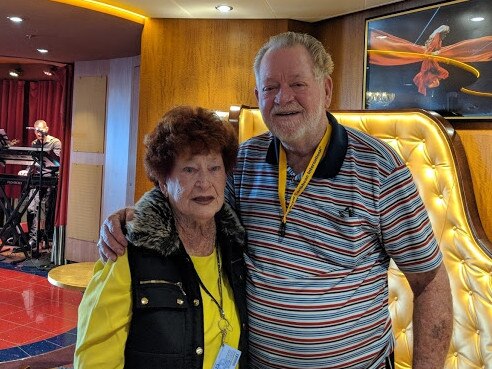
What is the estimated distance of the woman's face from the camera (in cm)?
135

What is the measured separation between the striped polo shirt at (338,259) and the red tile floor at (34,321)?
8.23 ft

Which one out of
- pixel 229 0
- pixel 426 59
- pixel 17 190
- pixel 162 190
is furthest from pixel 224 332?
pixel 17 190

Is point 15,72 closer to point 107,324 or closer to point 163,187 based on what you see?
point 163,187

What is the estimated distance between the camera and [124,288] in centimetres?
125

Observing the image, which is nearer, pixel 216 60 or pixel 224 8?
pixel 224 8

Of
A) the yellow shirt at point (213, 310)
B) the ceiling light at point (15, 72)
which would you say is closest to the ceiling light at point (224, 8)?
the yellow shirt at point (213, 310)

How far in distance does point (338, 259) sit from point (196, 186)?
1.44ft

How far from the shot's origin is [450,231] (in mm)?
2625

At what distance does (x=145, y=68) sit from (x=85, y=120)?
7.63ft

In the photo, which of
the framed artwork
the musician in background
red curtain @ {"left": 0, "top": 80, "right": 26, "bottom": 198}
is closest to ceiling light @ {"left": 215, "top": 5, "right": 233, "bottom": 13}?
the framed artwork

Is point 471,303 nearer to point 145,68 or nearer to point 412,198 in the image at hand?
point 412,198

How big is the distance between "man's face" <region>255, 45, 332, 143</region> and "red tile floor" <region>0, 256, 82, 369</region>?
2.72 metres

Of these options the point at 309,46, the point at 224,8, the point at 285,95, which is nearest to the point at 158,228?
the point at 285,95

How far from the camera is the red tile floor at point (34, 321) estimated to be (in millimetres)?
3664
